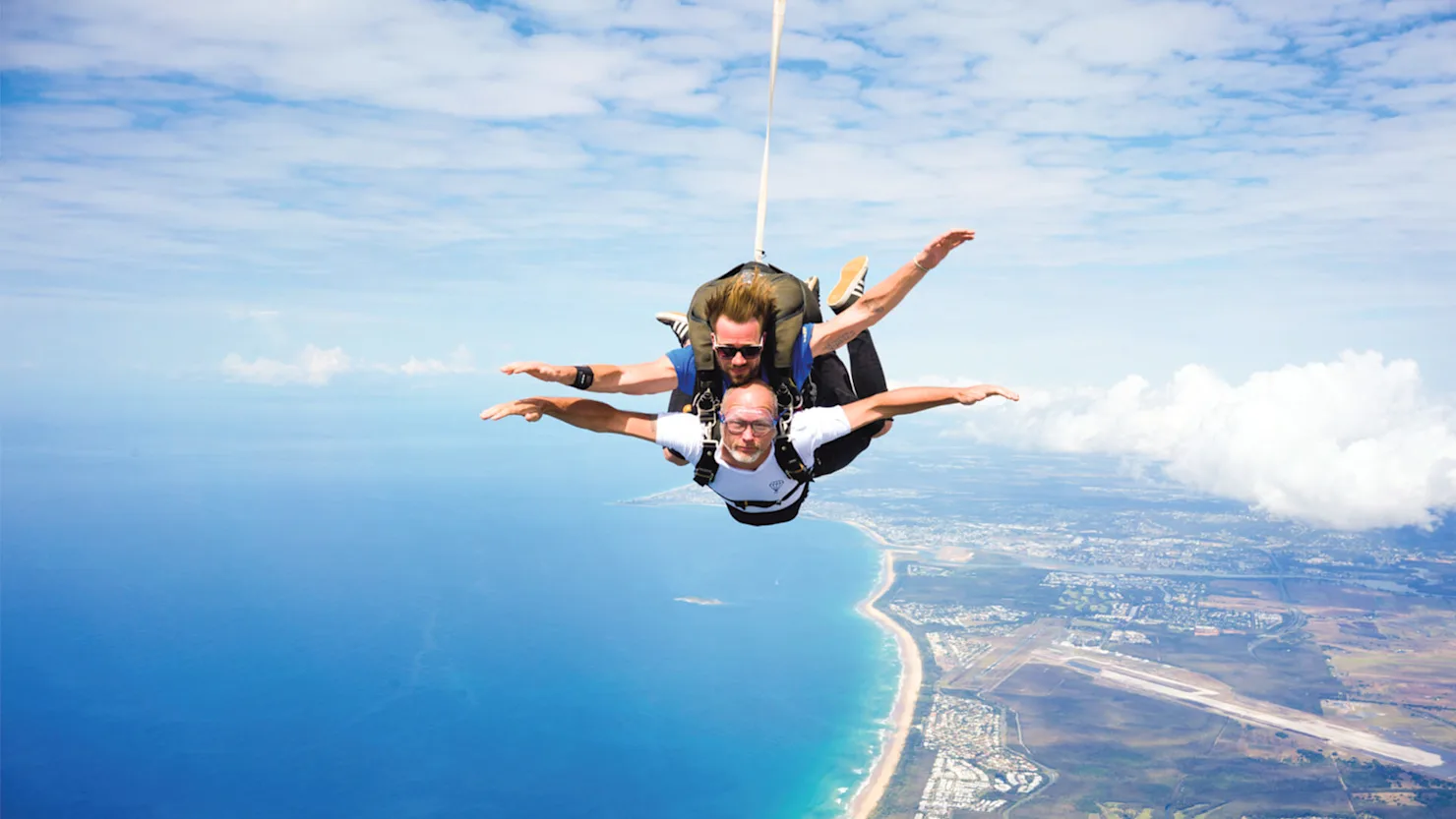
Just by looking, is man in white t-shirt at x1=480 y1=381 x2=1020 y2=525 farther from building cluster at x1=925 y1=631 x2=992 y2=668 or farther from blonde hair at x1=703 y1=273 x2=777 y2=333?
building cluster at x1=925 y1=631 x2=992 y2=668

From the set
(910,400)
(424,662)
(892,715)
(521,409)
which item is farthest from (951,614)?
(521,409)

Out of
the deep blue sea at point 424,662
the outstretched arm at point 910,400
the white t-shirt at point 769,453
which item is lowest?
the deep blue sea at point 424,662

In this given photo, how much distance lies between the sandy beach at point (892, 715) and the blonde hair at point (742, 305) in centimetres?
4135

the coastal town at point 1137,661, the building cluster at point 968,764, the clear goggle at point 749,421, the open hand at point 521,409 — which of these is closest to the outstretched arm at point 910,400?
the clear goggle at point 749,421

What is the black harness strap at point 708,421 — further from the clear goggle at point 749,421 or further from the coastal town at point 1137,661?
the coastal town at point 1137,661

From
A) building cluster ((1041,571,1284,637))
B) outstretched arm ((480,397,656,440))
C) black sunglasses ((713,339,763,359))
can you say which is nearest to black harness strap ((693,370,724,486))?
outstretched arm ((480,397,656,440))

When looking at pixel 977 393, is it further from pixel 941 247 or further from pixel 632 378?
pixel 632 378

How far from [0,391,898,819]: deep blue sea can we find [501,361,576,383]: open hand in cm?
4189

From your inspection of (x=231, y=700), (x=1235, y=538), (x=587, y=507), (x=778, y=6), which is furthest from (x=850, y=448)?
(x=1235, y=538)

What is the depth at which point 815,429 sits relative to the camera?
482 cm

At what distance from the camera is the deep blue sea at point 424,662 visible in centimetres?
4466

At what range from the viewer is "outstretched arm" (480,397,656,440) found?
4055 millimetres

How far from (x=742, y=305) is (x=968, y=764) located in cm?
4865

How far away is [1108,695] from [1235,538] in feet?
224
